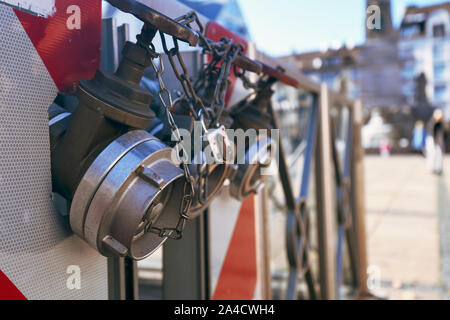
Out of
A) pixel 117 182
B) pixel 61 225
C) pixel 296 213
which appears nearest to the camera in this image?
pixel 117 182

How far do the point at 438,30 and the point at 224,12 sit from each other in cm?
3273

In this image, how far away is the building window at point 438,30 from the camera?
29.6 metres

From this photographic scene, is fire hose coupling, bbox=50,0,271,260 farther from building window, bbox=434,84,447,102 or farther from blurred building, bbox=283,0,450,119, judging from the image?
building window, bbox=434,84,447,102

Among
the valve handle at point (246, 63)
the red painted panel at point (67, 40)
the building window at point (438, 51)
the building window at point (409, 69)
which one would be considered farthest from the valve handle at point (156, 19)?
the building window at point (438, 51)

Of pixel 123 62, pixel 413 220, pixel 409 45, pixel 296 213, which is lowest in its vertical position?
pixel 413 220

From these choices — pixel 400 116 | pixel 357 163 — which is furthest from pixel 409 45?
pixel 357 163

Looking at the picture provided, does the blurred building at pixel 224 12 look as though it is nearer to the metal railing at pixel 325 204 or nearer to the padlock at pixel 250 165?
the metal railing at pixel 325 204

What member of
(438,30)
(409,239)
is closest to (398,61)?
(438,30)

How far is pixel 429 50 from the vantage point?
29.7 m

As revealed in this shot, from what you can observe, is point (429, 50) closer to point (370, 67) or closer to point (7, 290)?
Answer: point (370, 67)

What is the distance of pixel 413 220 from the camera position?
5953 mm

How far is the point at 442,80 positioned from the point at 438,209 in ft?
87.5

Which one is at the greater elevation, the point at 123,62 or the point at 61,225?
the point at 123,62
